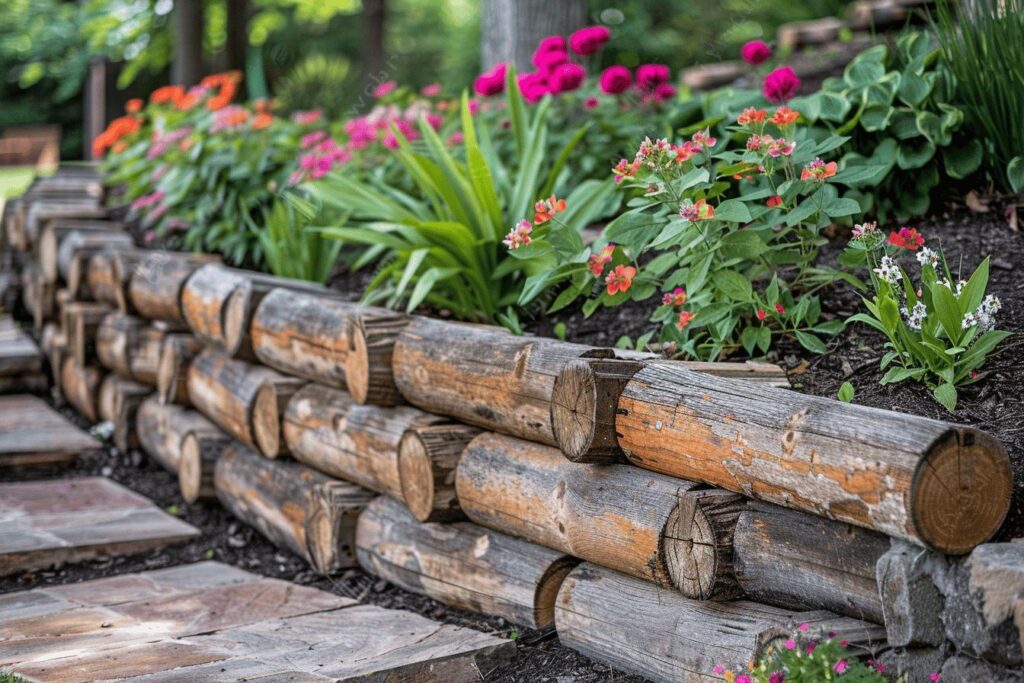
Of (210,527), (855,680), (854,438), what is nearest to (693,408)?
(854,438)

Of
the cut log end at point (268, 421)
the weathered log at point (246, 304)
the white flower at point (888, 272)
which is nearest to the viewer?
the white flower at point (888, 272)

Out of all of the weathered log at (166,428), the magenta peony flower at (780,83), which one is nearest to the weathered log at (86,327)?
the weathered log at (166,428)

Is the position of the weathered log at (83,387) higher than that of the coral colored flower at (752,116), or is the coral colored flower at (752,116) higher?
the coral colored flower at (752,116)

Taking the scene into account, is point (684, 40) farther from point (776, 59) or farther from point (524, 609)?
point (524, 609)

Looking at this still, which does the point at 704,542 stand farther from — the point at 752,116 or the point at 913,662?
the point at 752,116

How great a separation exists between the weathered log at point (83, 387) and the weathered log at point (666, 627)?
11.6 ft

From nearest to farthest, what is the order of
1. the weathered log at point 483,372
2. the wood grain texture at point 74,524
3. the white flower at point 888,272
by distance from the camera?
the white flower at point 888,272, the weathered log at point 483,372, the wood grain texture at point 74,524

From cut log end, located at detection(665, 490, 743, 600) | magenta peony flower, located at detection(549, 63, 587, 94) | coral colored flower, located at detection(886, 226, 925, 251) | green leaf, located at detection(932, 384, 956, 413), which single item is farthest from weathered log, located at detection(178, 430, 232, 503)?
green leaf, located at detection(932, 384, 956, 413)

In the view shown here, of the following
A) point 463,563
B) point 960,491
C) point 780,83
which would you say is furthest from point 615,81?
point 960,491

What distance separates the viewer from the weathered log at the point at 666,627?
2.10 meters

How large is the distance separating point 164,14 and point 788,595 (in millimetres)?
9519

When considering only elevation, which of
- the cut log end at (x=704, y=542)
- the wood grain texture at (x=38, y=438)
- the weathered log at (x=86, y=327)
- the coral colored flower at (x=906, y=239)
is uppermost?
the coral colored flower at (x=906, y=239)

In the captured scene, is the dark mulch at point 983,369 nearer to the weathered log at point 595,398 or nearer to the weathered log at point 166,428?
the weathered log at point 595,398

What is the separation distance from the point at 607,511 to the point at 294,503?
Result: 1513 millimetres
